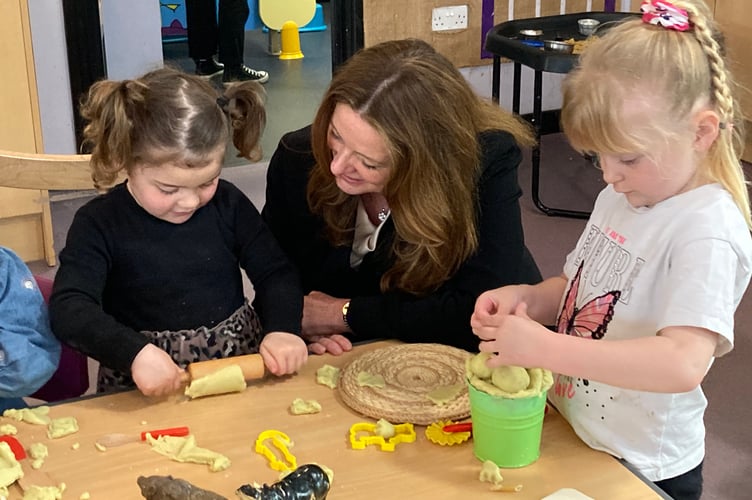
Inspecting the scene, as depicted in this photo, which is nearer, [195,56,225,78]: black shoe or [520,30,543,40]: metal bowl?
[520,30,543,40]: metal bowl

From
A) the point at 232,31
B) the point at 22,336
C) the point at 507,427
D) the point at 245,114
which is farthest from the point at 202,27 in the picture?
the point at 507,427

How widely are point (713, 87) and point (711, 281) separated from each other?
213 millimetres

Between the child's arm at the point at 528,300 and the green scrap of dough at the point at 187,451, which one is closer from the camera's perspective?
the green scrap of dough at the point at 187,451

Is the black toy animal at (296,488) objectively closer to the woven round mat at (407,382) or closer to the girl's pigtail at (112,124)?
the woven round mat at (407,382)

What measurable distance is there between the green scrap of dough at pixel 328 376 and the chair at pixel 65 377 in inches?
17.4

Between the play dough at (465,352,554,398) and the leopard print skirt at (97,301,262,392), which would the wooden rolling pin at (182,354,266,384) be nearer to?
the leopard print skirt at (97,301,262,392)

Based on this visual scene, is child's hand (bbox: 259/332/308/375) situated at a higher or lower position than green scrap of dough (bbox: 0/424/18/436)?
higher

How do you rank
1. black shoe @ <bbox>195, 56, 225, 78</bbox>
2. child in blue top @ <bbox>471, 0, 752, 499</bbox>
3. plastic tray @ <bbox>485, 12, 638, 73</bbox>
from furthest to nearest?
black shoe @ <bbox>195, 56, 225, 78</bbox>
plastic tray @ <bbox>485, 12, 638, 73</bbox>
child in blue top @ <bbox>471, 0, 752, 499</bbox>

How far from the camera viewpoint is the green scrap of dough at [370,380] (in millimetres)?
1237

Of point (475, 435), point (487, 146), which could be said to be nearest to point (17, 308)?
point (475, 435)

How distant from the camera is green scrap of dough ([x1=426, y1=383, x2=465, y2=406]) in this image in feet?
3.94

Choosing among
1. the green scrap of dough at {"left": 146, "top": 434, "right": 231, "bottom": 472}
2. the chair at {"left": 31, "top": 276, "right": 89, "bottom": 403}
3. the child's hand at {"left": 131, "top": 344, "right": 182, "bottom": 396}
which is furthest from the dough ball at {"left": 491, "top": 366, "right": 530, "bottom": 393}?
the chair at {"left": 31, "top": 276, "right": 89, "bottom": 403}

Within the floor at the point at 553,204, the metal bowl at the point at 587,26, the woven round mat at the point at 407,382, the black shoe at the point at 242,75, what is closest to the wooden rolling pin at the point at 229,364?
the woven round mat at the point at 407,382

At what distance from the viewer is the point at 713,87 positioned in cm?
104
